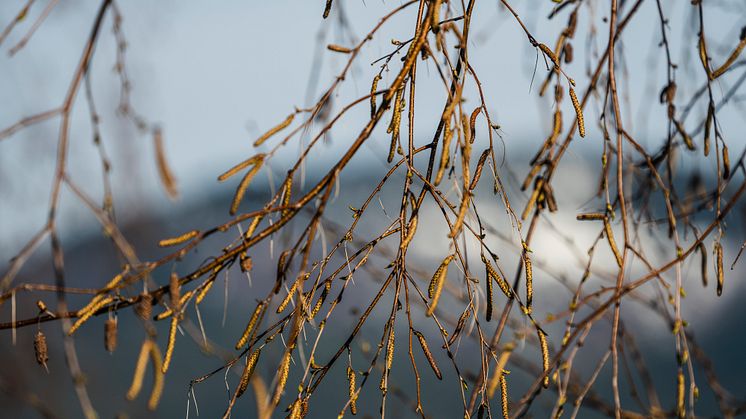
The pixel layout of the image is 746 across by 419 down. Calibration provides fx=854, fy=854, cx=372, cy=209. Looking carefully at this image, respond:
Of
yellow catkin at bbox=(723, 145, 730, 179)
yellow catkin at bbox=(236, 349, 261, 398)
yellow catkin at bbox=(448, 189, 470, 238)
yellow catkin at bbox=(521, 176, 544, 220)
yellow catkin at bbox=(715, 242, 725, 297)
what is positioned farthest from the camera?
yellow catkin at bbox=(723, 145, 730, 179)

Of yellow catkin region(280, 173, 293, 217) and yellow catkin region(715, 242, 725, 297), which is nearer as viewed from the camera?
yellow catkin region(280, 173, 293, 217)

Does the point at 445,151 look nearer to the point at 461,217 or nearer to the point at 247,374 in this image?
the point at 461,217

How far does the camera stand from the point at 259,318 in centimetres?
145

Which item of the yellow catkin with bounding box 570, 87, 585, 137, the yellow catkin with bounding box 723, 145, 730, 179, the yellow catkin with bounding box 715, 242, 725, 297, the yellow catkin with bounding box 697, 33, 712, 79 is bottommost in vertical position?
the yellow catkin with bounding box 715, 242, 725, 297

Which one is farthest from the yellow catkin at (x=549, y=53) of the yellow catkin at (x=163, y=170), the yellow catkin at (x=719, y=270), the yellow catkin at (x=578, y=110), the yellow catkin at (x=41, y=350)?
the yellow catkin at (x=41, y=350)

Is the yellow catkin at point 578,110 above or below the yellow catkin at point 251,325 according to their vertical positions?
above

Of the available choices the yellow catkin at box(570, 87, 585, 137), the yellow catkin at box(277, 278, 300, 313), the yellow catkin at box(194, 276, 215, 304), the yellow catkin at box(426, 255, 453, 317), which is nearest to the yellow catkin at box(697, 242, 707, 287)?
the yellow catkin at box(570, 87, 585, 137)

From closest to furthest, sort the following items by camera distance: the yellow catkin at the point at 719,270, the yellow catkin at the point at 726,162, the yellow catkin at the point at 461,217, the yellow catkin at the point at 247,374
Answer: the yellow catkin at the point at 461,217, the yellow catkin at the point at 247,374, the yellow catkin at the point at 719,270, the yellow catkin at the point at 726,162

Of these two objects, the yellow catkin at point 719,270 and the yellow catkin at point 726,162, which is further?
the yellow catkin at point 726,162

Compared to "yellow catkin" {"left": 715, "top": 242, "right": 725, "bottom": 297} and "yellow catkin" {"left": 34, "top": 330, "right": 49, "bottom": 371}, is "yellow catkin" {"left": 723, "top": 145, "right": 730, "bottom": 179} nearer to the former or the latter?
"yellow catkin" {"left": 715, "top": 242, "right": 725, "bottom": 297}

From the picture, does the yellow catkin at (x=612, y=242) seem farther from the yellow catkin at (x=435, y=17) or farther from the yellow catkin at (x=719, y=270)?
the yellow catkin at (x=435, y=17)

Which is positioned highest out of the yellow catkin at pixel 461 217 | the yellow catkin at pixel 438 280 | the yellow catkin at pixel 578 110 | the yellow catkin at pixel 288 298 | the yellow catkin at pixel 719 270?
the yellow catkin at pixel 578 110

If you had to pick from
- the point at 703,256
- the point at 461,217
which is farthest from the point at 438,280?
the point at 703,256

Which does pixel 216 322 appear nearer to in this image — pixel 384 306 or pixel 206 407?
pixel 206 407
